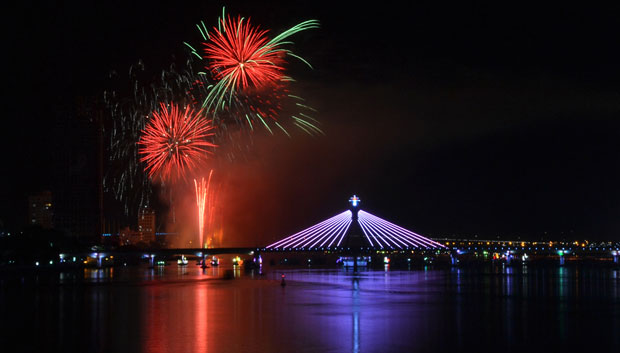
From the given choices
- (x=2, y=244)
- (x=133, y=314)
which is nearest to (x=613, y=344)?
(x=133, y=314)

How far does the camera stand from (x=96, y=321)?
31375mm

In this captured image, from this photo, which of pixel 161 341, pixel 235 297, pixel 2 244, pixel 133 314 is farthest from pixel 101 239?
pixel 161 341

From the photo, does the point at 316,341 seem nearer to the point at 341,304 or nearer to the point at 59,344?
the point at 59,344

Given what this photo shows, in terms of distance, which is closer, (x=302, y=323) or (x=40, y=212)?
(x=302, y=323)

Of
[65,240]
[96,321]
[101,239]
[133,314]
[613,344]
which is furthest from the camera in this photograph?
[101,239]

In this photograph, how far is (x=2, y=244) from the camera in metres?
104

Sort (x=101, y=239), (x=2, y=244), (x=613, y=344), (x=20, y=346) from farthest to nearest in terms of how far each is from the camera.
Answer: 1. (x=101, y=239)
2. (x=2, y=244)
3. (x=613, y=344)
4. (x=20, y=346)

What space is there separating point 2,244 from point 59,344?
87.4 metres

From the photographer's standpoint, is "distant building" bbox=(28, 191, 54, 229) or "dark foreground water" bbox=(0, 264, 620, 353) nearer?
"dark foreground water" bbox=(0, 264, 620, 353)

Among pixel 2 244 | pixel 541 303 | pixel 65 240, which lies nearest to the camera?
pixel 541 303

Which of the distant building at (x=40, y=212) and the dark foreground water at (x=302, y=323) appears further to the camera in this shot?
the distant building at (x=40, y=212)

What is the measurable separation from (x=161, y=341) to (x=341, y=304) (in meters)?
18.6

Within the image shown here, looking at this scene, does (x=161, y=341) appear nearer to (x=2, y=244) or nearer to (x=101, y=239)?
(x=2, y=244)

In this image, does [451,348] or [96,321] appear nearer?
[451,348]
